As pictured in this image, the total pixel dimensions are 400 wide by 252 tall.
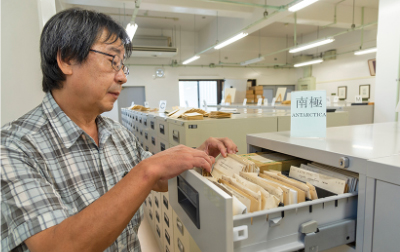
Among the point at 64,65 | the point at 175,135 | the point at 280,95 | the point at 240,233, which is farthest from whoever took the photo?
the point at 280,95

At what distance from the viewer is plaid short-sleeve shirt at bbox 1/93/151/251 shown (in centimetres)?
55

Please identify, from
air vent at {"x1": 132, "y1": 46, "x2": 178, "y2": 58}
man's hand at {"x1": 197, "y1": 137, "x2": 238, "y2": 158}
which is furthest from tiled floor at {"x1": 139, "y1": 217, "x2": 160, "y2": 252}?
air vent at {"x1": 132, "y1": 46, "x2": 178, "y2": 58}

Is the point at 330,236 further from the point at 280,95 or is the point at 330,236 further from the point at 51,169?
the point at 280,95

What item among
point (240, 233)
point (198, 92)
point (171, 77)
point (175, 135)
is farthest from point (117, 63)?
point (198, 92)

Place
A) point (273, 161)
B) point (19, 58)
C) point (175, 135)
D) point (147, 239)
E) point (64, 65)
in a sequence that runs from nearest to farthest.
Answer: point (64, 65)
point (273, 161)
point (19, 58)
point (175, 135)
point (147, 239)

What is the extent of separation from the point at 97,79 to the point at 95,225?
447mm

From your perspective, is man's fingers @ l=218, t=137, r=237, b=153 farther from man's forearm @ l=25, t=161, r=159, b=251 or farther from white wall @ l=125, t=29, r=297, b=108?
white wall @ l=125, t=29, r=297, b=108

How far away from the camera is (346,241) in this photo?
2.10 ft

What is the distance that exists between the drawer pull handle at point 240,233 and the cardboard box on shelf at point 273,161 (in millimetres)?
363

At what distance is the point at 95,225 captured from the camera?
55 cm

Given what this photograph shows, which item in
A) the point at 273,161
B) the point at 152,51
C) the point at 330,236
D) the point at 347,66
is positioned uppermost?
the point at 152,51

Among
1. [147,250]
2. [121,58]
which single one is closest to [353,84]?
[147,250]

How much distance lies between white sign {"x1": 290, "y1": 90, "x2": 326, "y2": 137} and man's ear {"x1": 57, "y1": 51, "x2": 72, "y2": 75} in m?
0.83

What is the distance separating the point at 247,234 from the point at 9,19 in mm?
1325
